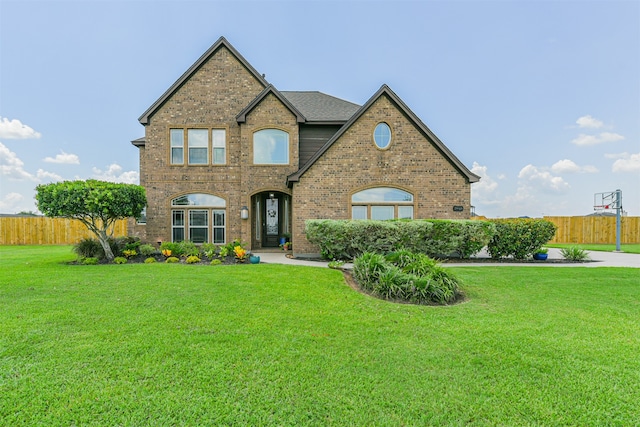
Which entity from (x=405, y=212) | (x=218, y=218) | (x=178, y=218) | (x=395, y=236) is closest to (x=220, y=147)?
(x=218, y=218)

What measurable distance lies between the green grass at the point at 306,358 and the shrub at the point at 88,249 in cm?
405

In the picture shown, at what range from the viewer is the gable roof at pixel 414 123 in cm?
1195

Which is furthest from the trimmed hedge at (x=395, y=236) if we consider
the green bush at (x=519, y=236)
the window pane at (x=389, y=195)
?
the window pane at (x=389, y=195)

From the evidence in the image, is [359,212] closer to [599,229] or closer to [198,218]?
[198,218]

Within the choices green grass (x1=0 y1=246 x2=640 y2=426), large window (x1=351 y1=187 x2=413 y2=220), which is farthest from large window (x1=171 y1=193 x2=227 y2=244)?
green grass (x1=0 y1=246 x2=640 y2=426)

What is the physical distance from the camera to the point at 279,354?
141 inches

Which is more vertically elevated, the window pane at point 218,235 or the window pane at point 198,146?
the window pane at point 198,146

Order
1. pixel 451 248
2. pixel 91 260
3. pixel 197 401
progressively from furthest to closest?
pixel 451 248
pixel 91 260
pixel 197 401

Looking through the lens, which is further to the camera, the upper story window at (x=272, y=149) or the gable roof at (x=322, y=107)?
the gable roof at (x=322, y=107)

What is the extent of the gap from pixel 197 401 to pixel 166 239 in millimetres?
12618

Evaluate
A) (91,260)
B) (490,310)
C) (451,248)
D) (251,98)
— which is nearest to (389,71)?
(251,98)

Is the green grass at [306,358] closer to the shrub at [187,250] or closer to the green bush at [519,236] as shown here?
the shrub at [187,250]

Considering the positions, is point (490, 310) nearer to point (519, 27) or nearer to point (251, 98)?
point (519, 27)

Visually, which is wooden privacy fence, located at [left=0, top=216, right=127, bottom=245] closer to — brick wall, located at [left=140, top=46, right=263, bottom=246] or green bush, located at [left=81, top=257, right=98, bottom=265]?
brick wall, located at [left=140, top=46, right=263, bottom=246]
